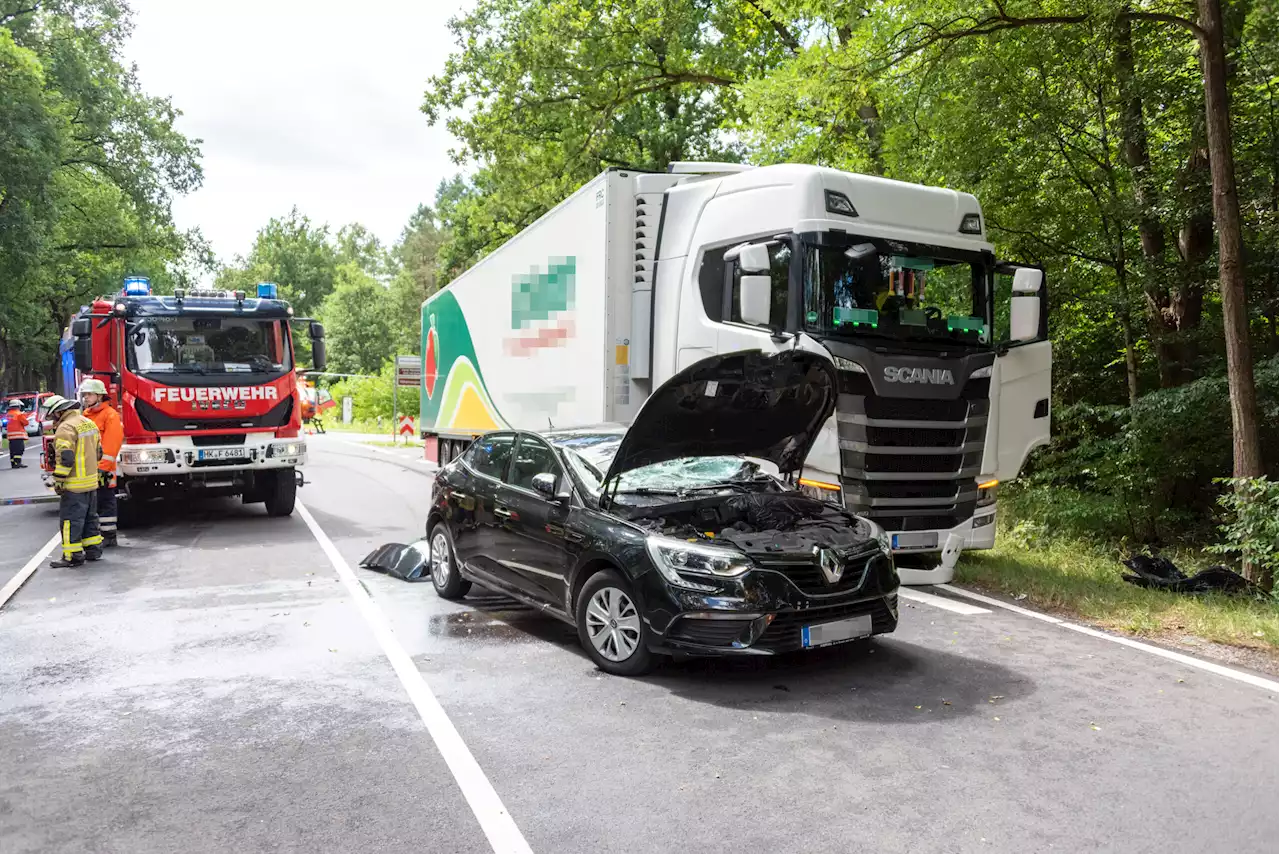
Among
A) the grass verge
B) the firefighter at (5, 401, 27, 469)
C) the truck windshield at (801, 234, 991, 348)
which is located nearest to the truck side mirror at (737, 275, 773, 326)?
the truck windshield at (801, 234, 991, 348)

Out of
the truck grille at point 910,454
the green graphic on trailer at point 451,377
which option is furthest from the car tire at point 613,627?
the green graphic on trailer at point 451,377

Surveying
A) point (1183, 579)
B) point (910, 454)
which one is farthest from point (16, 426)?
point (1183, 579)

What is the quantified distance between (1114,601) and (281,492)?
10114mm

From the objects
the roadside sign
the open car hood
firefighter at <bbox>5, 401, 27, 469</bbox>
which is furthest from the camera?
the roadside sign

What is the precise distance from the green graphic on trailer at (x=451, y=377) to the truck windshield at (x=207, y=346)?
259 cm

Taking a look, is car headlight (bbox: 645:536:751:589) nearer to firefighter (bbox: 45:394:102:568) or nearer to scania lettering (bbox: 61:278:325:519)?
firefighter (bbox: 45:394:102:568)

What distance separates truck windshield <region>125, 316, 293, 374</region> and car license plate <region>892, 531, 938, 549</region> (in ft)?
28.0

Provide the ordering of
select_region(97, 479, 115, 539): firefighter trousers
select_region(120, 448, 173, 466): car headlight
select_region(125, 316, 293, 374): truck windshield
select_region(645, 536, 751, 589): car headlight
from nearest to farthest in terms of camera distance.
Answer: select_region(645, 536, 751, 589): car headlight, select_region(97, 479, 115, 539): firefighter trousers, select_region(120, 448, 173, 466): car headlight, select_region(125, 316, 293, 374): truck windshield

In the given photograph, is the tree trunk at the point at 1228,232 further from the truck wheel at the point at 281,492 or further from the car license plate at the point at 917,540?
the truck wheel at the point at 281,492

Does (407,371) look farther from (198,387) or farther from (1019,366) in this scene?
(1019,366)

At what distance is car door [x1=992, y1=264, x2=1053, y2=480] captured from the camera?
27.5ft

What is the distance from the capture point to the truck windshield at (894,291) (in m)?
7.64

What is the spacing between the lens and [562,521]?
6.14 m

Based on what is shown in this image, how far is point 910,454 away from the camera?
25.8 feet
